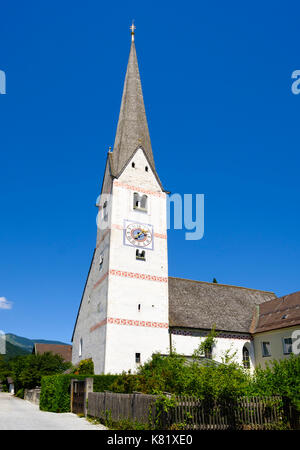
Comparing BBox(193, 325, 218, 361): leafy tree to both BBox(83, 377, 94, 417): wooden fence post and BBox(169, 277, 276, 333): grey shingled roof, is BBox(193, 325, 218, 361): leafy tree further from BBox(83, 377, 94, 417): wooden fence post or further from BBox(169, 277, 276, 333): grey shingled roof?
BBox(83, 377, 94, 417): wooden fence post

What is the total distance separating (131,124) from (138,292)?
61.5ft

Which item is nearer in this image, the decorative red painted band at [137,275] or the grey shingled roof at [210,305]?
the decorative red painted band at [137,275]

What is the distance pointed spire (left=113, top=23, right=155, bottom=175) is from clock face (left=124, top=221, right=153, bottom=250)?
5.62 metres

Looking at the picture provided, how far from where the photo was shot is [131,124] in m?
42.2

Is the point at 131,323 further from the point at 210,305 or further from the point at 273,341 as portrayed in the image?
the point at 273,341

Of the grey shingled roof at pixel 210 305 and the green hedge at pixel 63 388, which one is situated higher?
the grey shingled roof at pixel 210 305

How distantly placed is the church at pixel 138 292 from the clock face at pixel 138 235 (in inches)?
3.7

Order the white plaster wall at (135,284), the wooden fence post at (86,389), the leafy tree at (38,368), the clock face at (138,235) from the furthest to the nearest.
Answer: the leafy tree at (38,368) < the clock face at (138,235) < the white plaster wall at (135,284) < the wooden fence post at (86,389)

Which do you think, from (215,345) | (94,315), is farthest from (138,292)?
(215,345)

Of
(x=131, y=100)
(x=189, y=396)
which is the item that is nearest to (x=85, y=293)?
(x=131, y=100)

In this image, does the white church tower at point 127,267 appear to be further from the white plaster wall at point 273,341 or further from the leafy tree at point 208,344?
the white plaster wall at point 273,341

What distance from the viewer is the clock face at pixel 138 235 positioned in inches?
1388

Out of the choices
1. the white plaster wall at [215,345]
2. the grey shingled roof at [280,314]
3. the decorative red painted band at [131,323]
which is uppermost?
the grey shingled roof at [280,314]

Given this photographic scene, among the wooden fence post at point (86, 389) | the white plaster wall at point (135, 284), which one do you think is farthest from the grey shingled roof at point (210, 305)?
the wooden fence post at point (86, 389)
